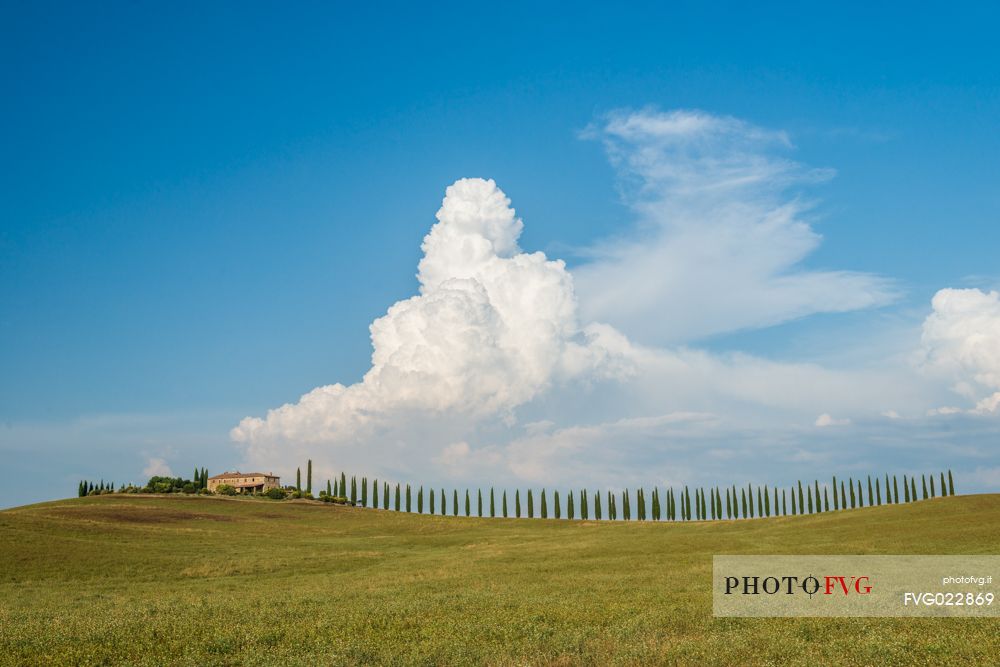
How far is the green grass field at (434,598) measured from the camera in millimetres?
19719

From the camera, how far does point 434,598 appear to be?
3197 cm

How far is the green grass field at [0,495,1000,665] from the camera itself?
776 inches

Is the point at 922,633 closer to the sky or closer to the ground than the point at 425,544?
closer to the sky

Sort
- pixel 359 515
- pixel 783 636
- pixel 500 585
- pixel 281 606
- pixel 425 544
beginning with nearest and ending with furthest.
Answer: pixel 783 636, pixel 281 606, pixel 500 585, pixel 425 544, pixel 359 515

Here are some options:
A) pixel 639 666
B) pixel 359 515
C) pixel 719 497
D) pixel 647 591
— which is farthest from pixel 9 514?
pixel 719 497

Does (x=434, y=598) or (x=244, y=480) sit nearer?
(x=434, y=598)

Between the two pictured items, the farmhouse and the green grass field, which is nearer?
the green grass field

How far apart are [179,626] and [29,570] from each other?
3339cm

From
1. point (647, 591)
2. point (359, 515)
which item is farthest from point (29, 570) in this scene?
point (359, 515)

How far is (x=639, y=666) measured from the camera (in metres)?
17.7

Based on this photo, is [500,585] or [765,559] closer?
[500,585]

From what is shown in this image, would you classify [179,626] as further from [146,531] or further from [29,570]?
[146,531]

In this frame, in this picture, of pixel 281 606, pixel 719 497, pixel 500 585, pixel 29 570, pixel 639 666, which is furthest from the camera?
pixel 719 497

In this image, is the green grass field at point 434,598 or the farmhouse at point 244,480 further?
the farmhouse at point 244,480
